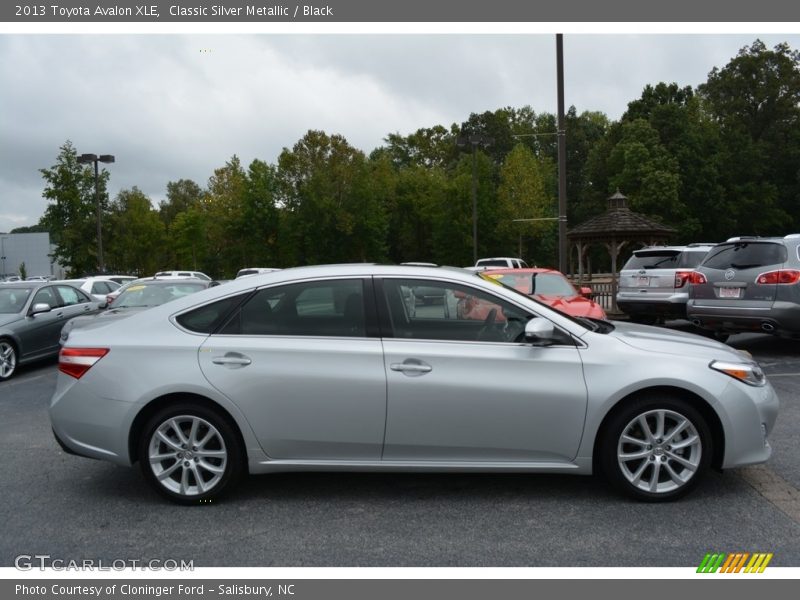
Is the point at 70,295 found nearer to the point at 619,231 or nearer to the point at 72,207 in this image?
the point at 619,231

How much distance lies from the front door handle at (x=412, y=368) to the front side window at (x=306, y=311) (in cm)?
37

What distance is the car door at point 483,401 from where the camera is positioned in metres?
4.41

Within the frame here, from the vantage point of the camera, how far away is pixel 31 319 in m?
11.5

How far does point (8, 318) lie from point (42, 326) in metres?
0.61

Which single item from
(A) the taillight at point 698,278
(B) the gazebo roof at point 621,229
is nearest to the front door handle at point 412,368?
(A) the taillight at point 698,278

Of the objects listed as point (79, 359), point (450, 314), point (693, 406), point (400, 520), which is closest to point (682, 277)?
point (693, 406)

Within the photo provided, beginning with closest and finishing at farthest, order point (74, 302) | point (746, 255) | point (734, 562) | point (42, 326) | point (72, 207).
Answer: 1. point (734, 562)
2. point (746, 255)
3. point (42, 326)
4. point (74, 302)
5. point (72, 207)

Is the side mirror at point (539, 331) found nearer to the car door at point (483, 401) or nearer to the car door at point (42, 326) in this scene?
the car door at point (483, 401)

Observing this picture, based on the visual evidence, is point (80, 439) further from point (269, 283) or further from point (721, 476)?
point (721, 476)

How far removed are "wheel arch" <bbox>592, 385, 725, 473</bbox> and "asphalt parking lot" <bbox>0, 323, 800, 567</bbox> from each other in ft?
1.06

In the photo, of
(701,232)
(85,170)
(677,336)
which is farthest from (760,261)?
(701,232)

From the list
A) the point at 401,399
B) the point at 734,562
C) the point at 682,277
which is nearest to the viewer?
the point at 734,562

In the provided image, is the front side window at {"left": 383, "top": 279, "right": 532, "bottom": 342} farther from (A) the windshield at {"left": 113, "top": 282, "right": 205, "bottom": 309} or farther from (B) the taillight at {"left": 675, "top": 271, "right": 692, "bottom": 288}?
(B) the taillight at {"left": 675, "top": 271, "right": 692, "bottom": 288}
